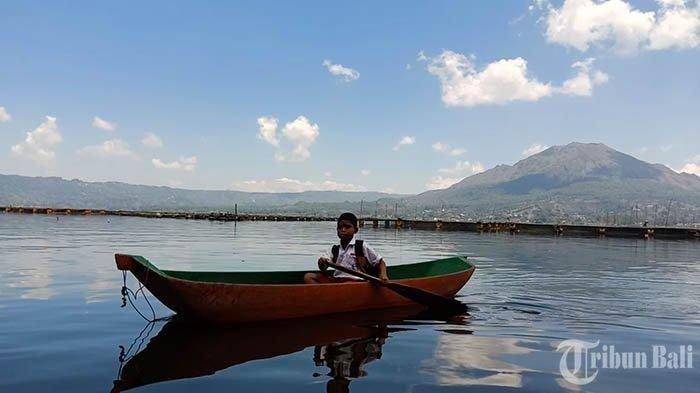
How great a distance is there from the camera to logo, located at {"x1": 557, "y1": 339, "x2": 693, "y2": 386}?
7.06 metres

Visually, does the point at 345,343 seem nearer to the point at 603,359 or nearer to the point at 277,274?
the point at 277,274

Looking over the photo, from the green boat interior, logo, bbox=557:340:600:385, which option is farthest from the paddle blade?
logo, bbox=557:340:600:385

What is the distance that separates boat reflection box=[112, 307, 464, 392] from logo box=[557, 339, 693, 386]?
9.19 ft

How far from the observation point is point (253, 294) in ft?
30.2

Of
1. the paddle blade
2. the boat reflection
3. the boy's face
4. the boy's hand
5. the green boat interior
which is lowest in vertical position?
the boat reflection

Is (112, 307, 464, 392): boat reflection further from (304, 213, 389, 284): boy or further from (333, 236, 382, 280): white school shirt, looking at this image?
(333, 236, 382, 280): white school shirt

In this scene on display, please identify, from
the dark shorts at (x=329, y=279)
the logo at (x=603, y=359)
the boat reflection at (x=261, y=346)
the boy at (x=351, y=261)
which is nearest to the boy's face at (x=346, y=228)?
the boy at (x=351, y=261)

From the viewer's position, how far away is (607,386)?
6453 mm

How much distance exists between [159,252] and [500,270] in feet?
53.5

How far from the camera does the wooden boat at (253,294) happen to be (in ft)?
28.6

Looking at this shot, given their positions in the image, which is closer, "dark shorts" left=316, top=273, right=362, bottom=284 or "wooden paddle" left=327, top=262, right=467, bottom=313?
"wooden paddle" left=327, top=262, right=467, bottom=313

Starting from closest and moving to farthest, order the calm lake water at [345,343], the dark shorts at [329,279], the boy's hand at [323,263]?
the calm lake water at [345,343] → the boy's hand at [323,263] → the dark shorts at [329,279]

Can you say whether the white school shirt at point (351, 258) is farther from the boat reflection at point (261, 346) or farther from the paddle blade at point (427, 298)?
the boat reflection at point (261, 346)

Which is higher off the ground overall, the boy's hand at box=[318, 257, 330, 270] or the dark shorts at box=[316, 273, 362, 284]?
the boy's hand at box=[318, 257, 330, 270]
